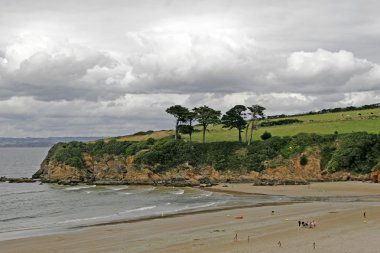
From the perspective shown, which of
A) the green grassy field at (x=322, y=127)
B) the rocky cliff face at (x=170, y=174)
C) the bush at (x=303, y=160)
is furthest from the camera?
the green grassy field at (x=322, y=127)

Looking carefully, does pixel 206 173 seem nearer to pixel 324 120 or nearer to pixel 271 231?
pixel 324 120

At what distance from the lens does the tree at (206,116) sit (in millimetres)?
96250

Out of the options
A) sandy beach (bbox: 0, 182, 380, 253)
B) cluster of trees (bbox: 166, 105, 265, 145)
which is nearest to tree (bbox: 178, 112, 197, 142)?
cluster of trees (bbox: 166, 105, 265, 145)

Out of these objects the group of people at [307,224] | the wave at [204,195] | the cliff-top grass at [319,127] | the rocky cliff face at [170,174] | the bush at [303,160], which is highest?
the cliff-top grass at [319,127]

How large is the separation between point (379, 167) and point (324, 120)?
34.8 metres

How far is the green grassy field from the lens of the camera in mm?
92938

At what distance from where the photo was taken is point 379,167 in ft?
241

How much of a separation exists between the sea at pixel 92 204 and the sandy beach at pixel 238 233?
15.1 ft

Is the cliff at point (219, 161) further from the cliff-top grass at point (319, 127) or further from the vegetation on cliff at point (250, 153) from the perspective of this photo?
the cliff-top grass at point (319, 127)

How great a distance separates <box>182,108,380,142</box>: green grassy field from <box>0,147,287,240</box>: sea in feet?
91.0

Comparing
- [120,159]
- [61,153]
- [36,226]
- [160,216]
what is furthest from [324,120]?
[36,226]

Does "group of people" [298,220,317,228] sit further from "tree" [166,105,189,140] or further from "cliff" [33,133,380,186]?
"tree" [166,105,189,140]

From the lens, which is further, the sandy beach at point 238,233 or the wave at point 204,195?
the wave at point 204,195

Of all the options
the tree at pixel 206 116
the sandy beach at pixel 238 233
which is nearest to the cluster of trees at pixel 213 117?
the tree at pixel 206 116
